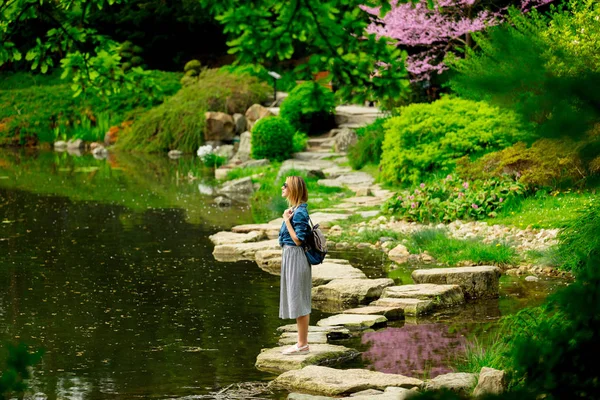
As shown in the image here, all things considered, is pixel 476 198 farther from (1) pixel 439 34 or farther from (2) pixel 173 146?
(2) pixel 173 146

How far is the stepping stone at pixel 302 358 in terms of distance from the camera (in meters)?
6.91

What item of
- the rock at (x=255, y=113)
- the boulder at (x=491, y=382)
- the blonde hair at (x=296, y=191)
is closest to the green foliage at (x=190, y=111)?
the rock at (x=255, y=113)

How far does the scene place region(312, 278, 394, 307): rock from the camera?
8.99 m

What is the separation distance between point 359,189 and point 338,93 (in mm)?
10089

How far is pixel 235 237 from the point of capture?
1250cm

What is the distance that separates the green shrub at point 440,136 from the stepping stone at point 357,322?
618cm

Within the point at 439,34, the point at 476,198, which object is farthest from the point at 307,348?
the point at 439,34

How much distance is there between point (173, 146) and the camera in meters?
27.2

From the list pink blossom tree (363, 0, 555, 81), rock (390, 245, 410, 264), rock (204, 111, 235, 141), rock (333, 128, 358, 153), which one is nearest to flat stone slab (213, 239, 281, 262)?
rock (390, 245, 410, 264)

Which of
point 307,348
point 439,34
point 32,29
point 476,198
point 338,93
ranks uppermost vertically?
point 32,29

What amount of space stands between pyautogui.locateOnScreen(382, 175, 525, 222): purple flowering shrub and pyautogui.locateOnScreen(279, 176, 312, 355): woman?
5221 millimetres

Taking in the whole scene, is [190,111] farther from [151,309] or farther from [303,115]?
[151,309]

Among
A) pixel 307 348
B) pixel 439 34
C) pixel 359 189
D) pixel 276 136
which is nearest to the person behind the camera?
pixel 307 348

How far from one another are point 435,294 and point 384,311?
604 millimetres
